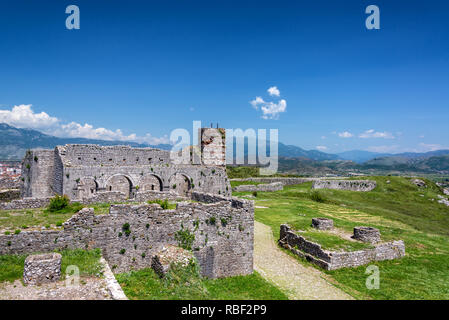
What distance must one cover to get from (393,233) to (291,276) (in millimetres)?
14643

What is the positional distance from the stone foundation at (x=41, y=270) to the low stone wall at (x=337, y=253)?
1322cm

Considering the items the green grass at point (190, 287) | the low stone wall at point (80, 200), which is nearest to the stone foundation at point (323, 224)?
the green grass at point (190, 287)

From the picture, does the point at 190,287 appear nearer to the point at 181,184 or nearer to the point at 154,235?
the point at 154,235

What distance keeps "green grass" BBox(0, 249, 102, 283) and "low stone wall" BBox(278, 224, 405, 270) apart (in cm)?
1203

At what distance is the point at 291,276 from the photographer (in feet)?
47.7

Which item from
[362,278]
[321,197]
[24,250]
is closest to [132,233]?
[24,250]

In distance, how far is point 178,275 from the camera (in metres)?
9.91

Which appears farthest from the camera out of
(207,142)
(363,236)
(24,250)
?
(207,142)

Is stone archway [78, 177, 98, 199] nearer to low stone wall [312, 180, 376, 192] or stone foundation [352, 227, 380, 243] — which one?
stone foundation [352, 227, 380, 243]

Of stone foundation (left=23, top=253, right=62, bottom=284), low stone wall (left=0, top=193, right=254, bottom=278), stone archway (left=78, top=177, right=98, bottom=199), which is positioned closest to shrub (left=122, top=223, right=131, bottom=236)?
low stone wall (left=0, top=193, right=254, bottom=278)

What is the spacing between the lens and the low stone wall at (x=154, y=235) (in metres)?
10.1

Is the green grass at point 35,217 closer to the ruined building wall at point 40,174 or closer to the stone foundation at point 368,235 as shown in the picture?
the ruined building wall at point 40,174
